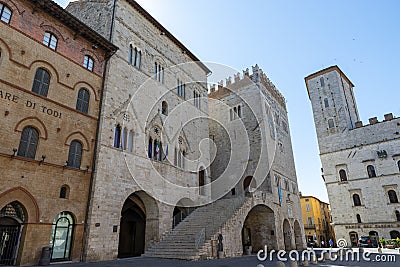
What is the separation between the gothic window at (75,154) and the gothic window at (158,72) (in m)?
Result: 8.02

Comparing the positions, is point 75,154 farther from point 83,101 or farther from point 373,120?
point 373,120

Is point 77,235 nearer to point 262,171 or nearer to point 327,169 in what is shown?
point 262,171

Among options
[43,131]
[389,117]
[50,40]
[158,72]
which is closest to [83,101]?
[43,131]

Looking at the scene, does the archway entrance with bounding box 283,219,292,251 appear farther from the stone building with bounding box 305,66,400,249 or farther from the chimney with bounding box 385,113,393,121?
the chimney with bounding box 385,113,393,121

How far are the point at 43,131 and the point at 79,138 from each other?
1.67m

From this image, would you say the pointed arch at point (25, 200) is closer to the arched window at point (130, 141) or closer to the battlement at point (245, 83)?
the arched window at point (130, 141)

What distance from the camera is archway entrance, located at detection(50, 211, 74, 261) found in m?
10.6

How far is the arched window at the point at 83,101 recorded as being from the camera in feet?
41.8

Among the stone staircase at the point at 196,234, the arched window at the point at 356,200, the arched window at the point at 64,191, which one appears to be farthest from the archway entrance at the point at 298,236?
the arched window at the point at 64,191

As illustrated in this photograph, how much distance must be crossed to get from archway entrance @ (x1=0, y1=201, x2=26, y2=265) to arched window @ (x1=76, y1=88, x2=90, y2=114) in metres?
5.10

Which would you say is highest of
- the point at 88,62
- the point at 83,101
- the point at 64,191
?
the point at 88,62

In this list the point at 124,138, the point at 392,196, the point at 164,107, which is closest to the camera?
the point at 124,138

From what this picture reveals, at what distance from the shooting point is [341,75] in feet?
123

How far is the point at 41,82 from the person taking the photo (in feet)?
37.2
